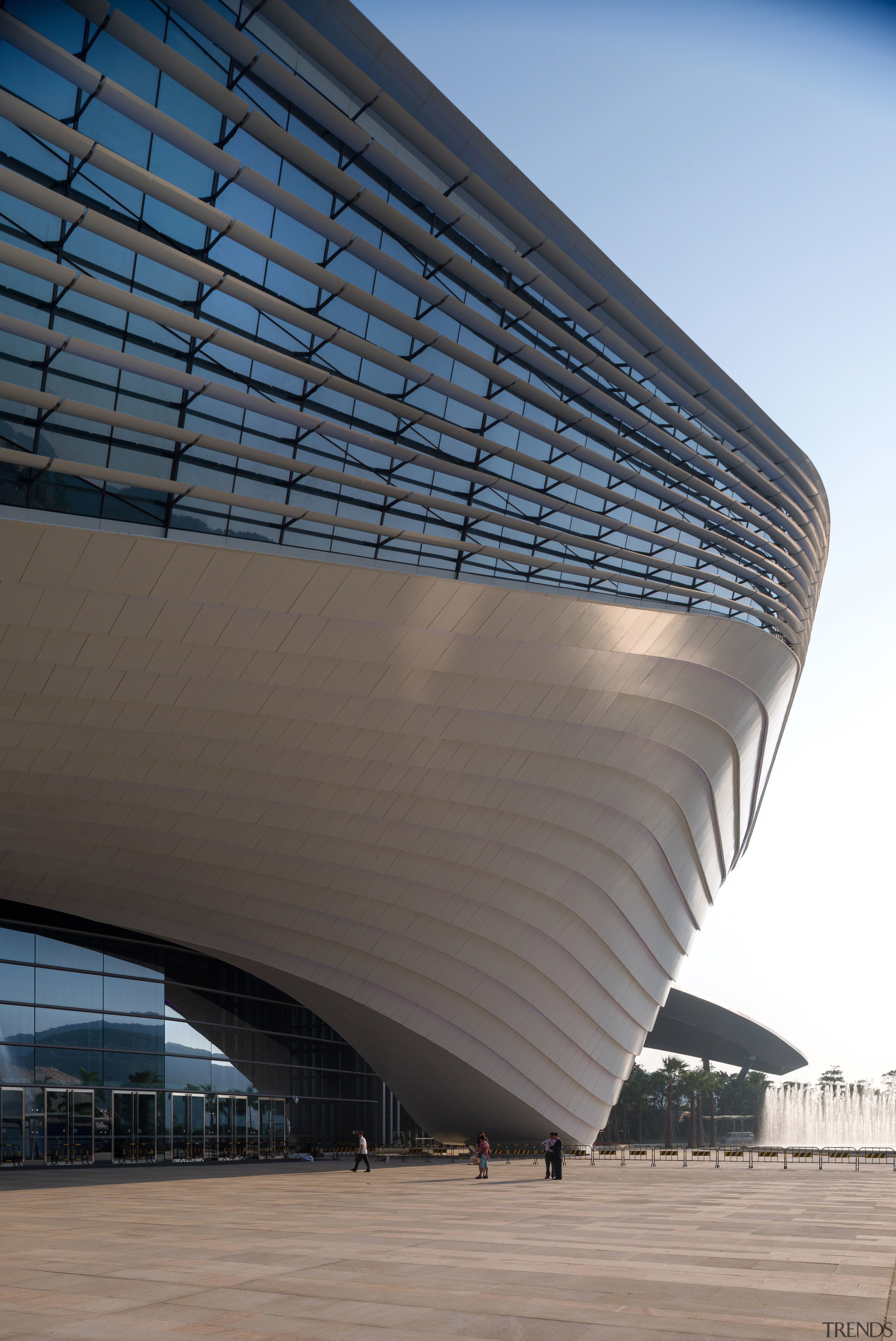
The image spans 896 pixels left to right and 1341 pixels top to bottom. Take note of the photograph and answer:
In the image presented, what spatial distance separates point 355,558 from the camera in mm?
24109

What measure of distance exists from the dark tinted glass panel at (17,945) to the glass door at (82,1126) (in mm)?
3853

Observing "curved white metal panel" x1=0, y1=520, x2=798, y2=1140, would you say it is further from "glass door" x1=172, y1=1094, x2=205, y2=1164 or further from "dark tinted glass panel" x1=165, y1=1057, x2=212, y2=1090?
"glass door" x1=172, y1=1094, x2=205, y2=1164

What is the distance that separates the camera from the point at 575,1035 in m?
36.7

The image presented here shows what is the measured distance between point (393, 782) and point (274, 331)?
38.7 ft

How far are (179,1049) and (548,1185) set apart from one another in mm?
13850

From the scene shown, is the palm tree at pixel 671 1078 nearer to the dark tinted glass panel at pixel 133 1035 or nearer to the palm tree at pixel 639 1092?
the palm tree at pixel 639 1092

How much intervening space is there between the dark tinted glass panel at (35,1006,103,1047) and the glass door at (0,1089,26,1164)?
58.1 inches

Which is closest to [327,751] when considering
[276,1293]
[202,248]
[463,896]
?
[463,896]

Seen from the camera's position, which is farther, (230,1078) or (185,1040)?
(230,1078)

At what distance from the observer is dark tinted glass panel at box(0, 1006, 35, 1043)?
90.8ft

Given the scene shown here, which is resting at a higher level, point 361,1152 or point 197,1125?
point 361,1152

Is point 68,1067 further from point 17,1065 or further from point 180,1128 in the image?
point 180,1128

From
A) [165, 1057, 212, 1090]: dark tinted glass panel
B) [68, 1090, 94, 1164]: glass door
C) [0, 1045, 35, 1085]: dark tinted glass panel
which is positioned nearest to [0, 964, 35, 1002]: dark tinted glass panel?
[0, 1045, 35, 1085]: dark tinted glass panel

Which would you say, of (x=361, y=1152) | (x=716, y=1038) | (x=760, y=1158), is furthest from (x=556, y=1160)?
(x=716, y=1038)
